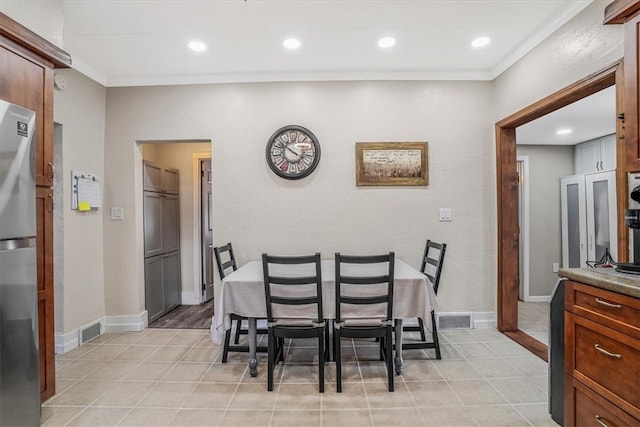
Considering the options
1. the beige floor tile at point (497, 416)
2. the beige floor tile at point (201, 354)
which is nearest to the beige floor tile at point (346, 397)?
the beige floor tile at point (497, 416)

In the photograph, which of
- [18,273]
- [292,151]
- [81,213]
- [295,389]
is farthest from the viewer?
[292,151]

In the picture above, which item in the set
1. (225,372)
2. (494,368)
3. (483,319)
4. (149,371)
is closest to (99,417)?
(149,371)

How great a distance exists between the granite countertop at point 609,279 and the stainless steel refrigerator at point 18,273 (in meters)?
2.79

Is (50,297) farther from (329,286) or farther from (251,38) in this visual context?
(251,38)

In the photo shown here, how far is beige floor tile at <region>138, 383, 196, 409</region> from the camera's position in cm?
208

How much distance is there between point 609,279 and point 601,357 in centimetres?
37

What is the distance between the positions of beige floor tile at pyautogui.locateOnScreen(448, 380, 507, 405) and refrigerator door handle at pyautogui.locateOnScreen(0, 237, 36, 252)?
107 inches

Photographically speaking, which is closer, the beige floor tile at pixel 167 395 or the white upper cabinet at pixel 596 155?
the beige floor tile at pixel 167 395

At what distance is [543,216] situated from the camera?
4.47 m

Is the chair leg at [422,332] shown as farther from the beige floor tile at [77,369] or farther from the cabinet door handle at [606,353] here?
the beige floor tile at [77,369]

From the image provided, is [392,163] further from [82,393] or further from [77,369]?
[77,369]

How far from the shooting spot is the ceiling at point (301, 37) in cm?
226

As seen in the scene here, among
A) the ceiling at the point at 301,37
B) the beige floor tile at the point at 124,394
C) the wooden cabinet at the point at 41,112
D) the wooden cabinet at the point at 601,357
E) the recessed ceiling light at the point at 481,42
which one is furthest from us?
the recessed ceiling light at the point at 481,42

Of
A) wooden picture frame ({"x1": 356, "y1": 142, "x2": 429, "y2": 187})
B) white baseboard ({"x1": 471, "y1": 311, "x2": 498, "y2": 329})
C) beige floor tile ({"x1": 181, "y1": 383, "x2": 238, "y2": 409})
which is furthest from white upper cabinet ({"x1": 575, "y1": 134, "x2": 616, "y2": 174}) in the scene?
beige floor tile ({"x1": 181, "y1": 383, "x2": 238, "y2": 409})
